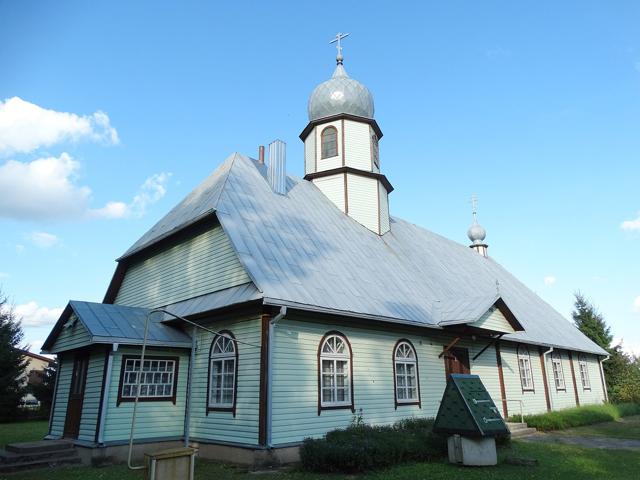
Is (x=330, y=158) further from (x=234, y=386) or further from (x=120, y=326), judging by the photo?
(x=234, y=386)

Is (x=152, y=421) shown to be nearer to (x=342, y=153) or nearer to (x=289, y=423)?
(x=289, y=423)

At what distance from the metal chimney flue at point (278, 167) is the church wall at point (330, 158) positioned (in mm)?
3012

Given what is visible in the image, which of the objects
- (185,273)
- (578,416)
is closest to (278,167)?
(185,273)

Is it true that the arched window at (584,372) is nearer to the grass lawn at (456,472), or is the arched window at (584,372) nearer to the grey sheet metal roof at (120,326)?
the grass lawn at (456,472)

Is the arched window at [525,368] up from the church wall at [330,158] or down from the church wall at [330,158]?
down

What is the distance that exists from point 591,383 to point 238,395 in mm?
22146

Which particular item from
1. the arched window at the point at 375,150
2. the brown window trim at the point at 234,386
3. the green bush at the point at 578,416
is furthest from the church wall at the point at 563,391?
the brown window trim at the point at 234,386

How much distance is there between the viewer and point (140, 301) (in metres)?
16.0

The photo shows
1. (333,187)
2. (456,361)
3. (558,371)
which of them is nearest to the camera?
(456,361)

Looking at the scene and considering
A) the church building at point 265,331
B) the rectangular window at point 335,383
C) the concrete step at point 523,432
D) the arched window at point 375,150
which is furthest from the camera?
the arched window at point 375,150

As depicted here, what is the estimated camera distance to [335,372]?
1202 cm

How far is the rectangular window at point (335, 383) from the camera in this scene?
11.8m

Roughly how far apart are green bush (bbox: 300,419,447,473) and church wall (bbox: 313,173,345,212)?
9.95 metres

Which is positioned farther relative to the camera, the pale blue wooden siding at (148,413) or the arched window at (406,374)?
the arched window at (406,374)
